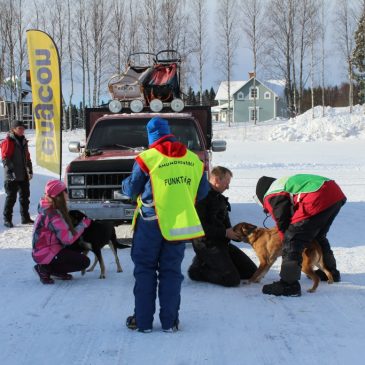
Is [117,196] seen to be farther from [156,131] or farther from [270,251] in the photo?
[156,131]

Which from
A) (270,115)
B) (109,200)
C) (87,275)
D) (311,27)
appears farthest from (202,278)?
(270,115)

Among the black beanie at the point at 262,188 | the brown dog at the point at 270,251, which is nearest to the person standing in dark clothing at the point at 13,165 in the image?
the brown dog at the point at 270,251

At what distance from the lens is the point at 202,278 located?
582 cm

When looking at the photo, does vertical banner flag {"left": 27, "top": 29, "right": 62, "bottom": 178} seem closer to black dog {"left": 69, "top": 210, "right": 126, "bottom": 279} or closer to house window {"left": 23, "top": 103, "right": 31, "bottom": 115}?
black dog {"left": 69, "top": 210, "right": 126, "bottom": 279}

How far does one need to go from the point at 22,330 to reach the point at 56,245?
1.51m

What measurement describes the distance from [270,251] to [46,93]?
769 centimetres

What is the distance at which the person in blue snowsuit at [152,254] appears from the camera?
13.5 feet

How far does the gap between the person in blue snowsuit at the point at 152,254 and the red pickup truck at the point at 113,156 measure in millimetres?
3159

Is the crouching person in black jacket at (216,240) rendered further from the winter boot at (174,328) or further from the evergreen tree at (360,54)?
the evergreen tree at (360,54)

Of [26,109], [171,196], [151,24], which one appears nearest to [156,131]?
[171,196]

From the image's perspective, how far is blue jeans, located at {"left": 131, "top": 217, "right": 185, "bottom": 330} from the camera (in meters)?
4.12

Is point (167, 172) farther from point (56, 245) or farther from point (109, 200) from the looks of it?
point (109, 200)

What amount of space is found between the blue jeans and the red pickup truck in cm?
316

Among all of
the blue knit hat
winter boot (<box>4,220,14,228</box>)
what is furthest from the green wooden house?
the blue knit hat
